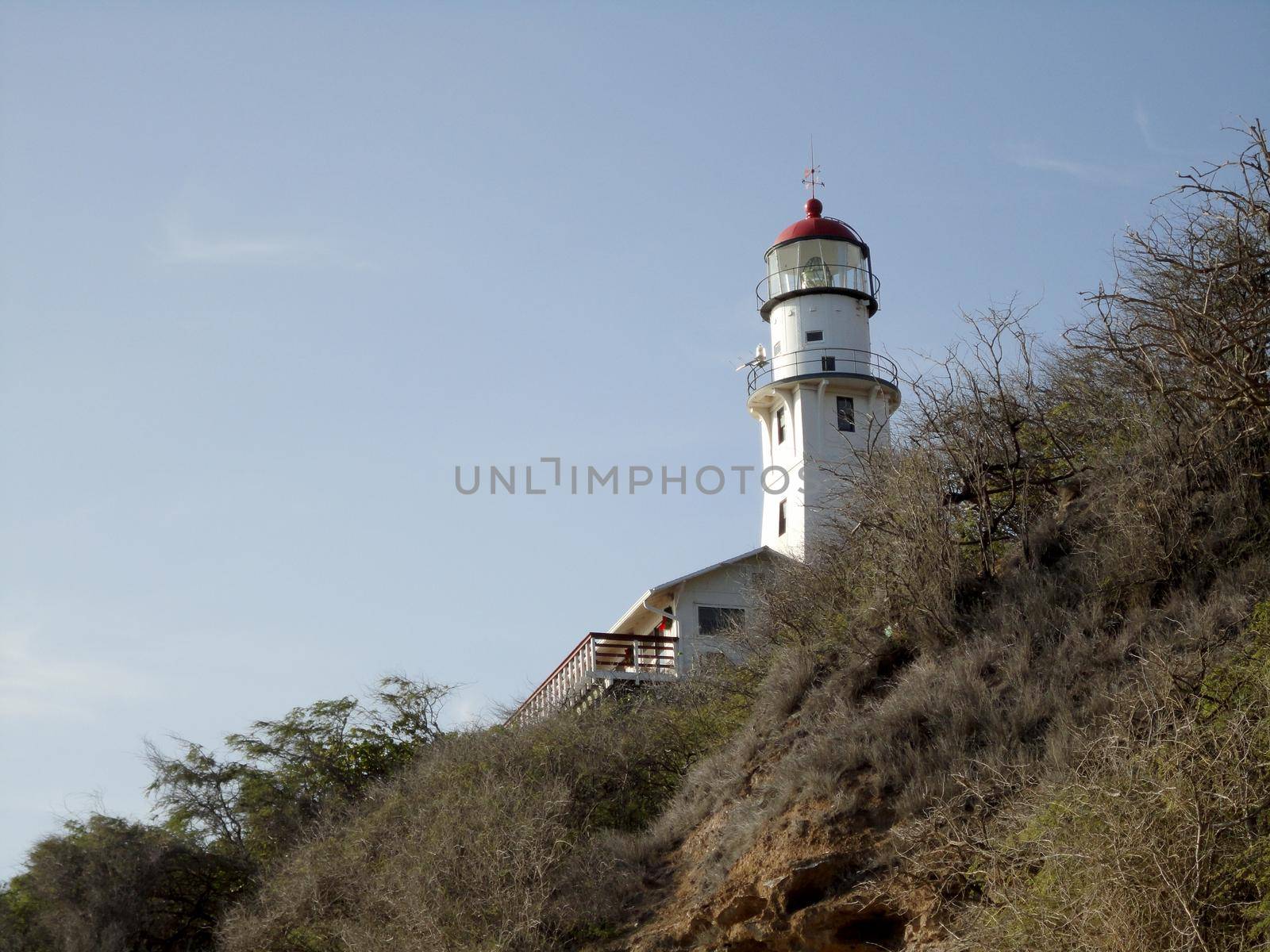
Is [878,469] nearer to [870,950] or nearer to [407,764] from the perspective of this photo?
[870,950]

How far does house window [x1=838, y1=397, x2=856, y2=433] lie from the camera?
32.5 metres

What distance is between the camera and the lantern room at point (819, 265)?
111 feet

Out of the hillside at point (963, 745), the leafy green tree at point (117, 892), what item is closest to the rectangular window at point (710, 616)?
the hillside at point (963, 745)

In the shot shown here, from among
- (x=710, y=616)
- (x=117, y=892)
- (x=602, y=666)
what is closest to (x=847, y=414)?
(x=710, y=616)

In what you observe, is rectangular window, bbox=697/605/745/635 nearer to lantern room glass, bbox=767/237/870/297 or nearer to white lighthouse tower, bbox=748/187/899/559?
white lighthouse tower, bbox=748/187/899/559

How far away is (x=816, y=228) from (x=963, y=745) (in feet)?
81.6

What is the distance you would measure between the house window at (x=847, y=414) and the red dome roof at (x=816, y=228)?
4522 millimetres

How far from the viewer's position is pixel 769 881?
35.8ft

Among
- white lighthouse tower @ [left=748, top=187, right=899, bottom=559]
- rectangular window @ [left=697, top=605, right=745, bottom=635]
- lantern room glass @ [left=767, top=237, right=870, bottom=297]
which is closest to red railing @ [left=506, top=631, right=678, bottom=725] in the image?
rectangular window @ [left=697, top=605, right=745, bottom=635]

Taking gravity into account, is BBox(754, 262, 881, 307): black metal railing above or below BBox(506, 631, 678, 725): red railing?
above

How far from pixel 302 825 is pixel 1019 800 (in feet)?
45.1

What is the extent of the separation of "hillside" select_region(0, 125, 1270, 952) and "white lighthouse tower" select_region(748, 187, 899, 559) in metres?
14.4

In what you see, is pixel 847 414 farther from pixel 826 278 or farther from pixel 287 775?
pixel 287 775

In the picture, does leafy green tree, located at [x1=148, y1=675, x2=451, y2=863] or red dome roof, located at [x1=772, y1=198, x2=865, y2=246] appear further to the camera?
red dome roof, located at [x1=772, y1=198, x2=865, y2=246]
